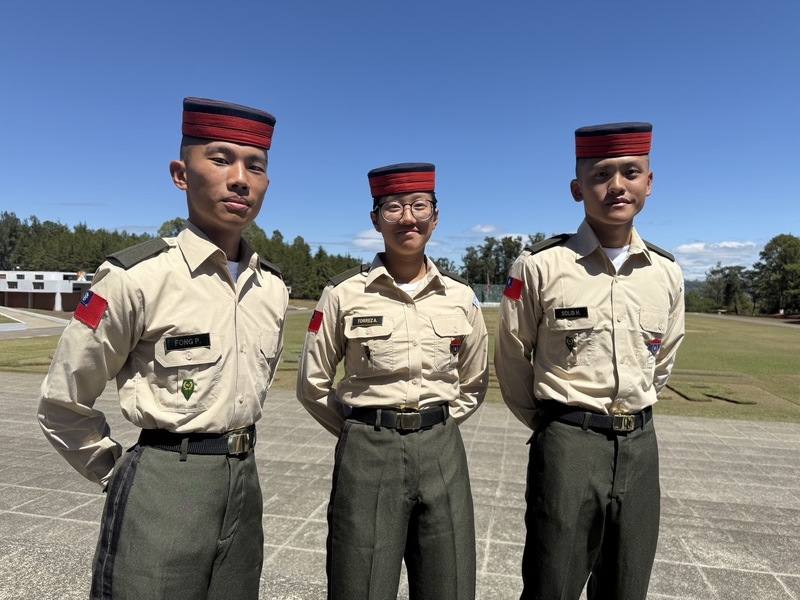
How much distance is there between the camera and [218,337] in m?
2.08

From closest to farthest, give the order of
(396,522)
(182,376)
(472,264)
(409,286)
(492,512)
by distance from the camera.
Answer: (182,376) → (396,522) → (409,286) → (492,512) → (472,264)

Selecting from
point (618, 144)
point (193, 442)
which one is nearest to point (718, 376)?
point (618, 144)

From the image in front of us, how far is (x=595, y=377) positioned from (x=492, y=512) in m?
2.36

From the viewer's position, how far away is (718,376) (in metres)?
12.0

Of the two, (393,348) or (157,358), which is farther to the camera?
(393,348)

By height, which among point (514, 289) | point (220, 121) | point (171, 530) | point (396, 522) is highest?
point (220, 121)

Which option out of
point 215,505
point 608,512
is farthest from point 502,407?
point 215,505

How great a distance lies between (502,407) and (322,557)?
17.8 ft

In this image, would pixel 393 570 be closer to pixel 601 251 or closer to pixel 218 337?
pixel 218 337

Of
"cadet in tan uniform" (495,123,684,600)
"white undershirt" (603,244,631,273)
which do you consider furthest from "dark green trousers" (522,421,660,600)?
"white undershirt" (603,244,631,273)

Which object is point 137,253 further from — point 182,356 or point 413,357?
point 413,357

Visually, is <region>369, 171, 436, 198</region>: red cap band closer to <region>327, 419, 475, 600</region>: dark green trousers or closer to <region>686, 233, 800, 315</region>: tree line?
<region>327, 419, 475, 600</region>: dark green trousers

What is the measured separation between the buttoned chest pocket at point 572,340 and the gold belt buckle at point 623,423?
10.5 inches

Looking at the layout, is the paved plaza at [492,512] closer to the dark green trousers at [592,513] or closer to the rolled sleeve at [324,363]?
the dark green trousers at [592,513]
